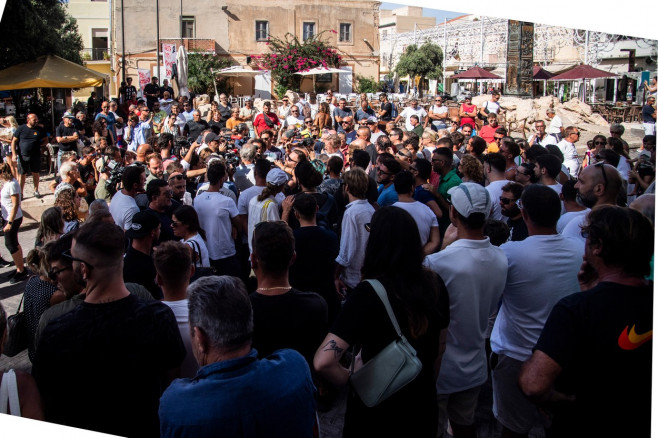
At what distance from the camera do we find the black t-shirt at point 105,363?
7.83 ft

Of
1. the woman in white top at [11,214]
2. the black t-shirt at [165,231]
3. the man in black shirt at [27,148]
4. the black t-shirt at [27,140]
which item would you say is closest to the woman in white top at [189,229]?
the black t-shirt at [165,231]

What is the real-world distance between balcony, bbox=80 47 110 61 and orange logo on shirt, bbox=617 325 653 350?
47.7 metres

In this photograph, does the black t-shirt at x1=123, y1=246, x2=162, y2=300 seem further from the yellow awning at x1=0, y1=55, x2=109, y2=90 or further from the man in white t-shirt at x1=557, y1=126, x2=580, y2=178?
the yellow awning at x1=0, y1=55, x2=109, y2=90

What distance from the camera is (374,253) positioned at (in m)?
2.58

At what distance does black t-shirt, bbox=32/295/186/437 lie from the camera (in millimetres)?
2387

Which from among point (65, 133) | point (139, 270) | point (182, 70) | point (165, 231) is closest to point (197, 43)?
point (182, 70)

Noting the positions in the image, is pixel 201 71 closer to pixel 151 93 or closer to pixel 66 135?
pixel 151 93

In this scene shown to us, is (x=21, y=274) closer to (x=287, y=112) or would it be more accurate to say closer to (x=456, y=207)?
(x=456, y=207)

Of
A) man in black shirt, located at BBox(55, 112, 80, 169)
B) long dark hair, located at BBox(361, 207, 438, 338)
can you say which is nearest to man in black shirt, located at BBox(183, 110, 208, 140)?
man in black shirt, located at BBox(55, 112, 80, 169)

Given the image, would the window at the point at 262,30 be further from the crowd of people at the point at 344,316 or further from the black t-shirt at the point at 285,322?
the black t-shirt at the point at 285,322

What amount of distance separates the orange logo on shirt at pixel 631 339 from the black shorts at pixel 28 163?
39.6 ft

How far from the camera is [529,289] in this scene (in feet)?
10.7

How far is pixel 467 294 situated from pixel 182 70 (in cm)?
1794

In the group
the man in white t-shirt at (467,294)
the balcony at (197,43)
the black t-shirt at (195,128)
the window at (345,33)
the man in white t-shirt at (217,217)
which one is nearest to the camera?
the man in white t-shirt at (467,294)
